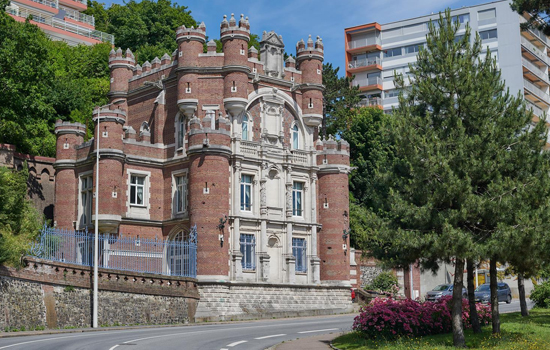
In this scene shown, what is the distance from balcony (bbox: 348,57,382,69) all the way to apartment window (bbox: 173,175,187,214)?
55.0 metres

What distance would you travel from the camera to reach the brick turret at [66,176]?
45969 mm

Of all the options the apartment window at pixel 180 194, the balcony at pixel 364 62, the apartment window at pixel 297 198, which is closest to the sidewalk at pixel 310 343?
the apartment window at pixel 180 194

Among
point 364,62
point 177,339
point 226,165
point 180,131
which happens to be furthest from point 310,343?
point 364,62

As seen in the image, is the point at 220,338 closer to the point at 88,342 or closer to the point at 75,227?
the point at 88,342

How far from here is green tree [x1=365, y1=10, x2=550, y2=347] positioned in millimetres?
21703

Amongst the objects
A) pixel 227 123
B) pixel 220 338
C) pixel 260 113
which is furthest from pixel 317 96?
pixel 220 338

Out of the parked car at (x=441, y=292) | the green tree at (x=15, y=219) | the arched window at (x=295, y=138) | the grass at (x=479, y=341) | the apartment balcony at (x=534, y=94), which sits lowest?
the grass at (x=479, y=341)

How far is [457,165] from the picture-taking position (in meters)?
22.3

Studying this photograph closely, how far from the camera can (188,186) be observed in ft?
145

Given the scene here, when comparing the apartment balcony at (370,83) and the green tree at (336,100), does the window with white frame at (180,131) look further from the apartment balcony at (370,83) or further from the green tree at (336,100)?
the apartment balcony at (370,83)

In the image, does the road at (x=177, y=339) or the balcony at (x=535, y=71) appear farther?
the balcony at (x=535, y=71)

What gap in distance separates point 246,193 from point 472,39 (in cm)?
5396

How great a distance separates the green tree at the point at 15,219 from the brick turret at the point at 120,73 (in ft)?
29.9

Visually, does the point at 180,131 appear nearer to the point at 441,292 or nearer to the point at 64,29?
the point at 441,292
